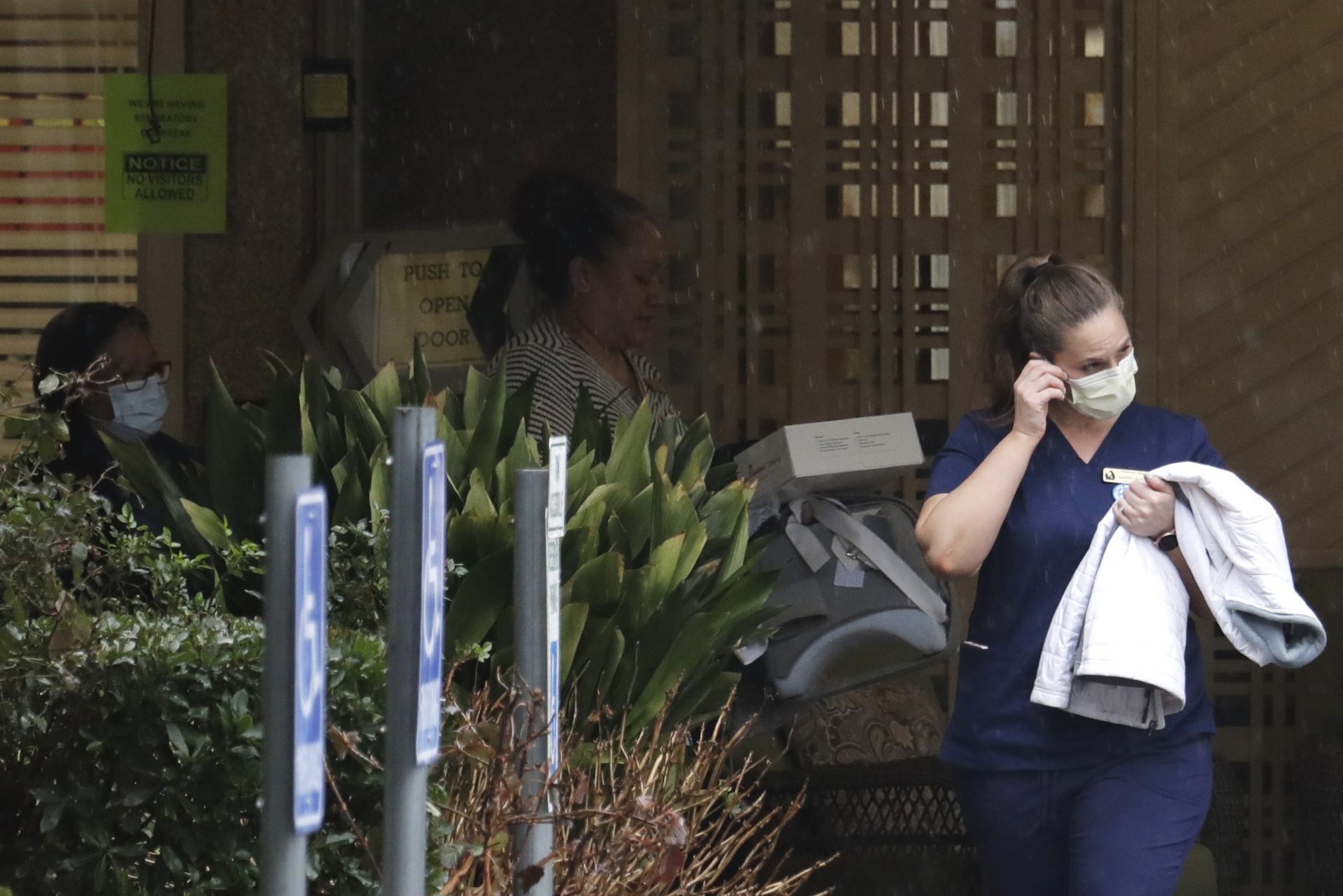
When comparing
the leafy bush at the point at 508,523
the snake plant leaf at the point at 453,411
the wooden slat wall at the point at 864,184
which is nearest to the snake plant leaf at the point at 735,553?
the leafy bush at the point at 508,523

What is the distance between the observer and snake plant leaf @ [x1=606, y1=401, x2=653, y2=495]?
270 cm

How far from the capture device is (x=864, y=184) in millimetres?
5414

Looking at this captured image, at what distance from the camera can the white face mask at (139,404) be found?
4094 mm

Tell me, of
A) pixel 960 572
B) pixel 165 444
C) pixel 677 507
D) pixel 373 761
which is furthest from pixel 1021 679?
pixel 165 444

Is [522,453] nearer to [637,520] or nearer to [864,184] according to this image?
[637,520]

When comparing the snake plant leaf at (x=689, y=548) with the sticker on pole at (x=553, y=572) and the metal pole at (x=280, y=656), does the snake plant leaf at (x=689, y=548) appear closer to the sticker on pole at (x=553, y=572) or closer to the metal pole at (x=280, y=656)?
the sticker on pole at (x=553, y=572)

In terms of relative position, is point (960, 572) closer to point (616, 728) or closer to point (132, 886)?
point (616, 728)

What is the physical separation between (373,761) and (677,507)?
2.73ft

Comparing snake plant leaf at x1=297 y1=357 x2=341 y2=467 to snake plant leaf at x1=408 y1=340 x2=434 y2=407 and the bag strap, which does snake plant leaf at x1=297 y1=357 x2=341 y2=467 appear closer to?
snake plant leaf at x1=408 y1=340 x2=434 y2=407

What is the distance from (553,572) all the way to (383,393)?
3.52 feet

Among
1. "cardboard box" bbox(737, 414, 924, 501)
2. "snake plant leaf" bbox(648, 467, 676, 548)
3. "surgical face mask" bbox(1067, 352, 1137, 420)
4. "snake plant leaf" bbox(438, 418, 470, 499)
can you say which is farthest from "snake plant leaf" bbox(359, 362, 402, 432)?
"surgical face mask" bbox(1067, 352, 1137, 420)

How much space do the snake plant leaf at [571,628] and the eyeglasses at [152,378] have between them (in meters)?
1.97

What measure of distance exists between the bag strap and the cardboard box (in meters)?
0.08

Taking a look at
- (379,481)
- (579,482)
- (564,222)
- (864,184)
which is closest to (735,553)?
(579,482)
